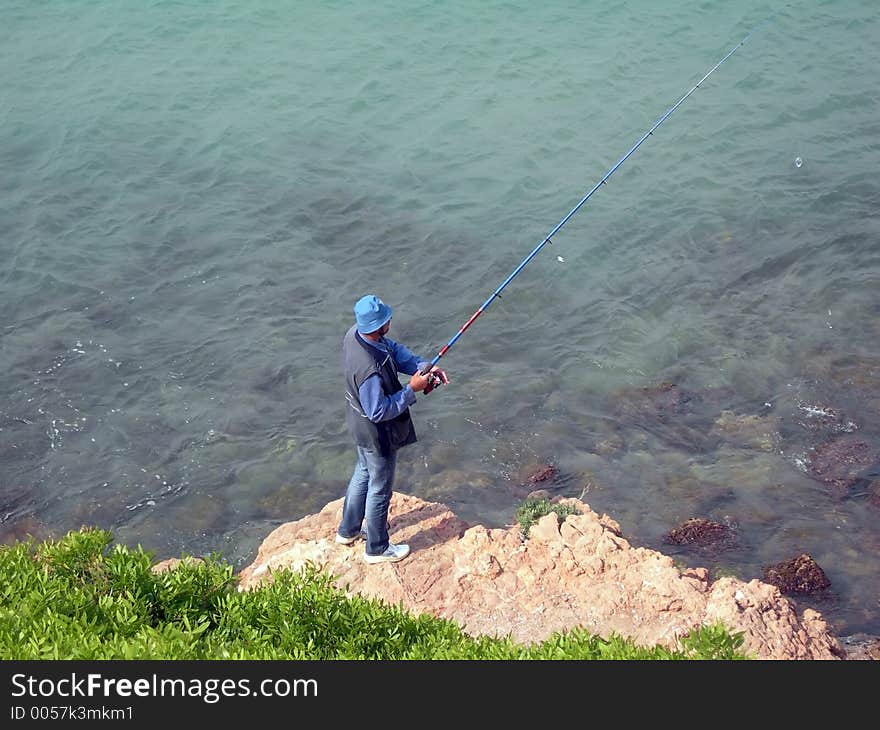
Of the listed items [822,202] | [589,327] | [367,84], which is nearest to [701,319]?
[589,327]

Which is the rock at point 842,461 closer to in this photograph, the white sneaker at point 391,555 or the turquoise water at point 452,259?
the turquoise water at point 452,259

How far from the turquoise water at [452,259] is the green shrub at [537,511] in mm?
848

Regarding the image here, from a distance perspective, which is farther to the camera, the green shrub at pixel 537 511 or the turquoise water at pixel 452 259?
the turquoise water at pixel 452 259

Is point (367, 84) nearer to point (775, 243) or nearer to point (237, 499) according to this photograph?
point (775, 243)

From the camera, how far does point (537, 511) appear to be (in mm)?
7863

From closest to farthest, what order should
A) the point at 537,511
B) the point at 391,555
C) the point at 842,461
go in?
the point at 391,555
the point at 537,511
the point at 842,461

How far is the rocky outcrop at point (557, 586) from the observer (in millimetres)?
6633

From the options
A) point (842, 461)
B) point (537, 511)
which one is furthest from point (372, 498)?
point (842, 461)

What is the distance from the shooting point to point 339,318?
480 inches

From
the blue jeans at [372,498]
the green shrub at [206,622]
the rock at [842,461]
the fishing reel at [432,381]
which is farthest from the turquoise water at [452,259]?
the green shrub at [206,622]

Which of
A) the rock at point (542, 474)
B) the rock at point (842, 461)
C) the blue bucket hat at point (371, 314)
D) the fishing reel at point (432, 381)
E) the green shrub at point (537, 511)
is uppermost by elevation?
the blue bucket hat at point (371, 314)

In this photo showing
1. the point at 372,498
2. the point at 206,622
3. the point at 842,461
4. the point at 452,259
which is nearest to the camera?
the point at 206,622

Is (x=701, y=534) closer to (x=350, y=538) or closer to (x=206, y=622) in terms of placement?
(x=350, y=538)

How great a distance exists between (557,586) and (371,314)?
2325 mm
